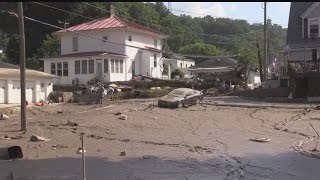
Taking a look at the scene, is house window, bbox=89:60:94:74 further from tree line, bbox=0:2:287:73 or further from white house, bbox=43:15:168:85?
tree line, bbox=0:2:287:73

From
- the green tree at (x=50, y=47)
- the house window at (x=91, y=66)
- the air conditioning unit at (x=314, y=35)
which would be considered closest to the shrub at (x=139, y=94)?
the house window at (x=91, y=66)

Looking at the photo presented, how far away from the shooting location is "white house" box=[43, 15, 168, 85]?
58375mm

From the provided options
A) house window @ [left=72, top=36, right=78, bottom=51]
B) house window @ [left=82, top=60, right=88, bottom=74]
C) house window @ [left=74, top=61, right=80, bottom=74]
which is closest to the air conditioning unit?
house window @ [left=82, top=60, right=88, bottom=74]

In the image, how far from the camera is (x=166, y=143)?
2733cm

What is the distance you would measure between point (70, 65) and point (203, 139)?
33.8 metres

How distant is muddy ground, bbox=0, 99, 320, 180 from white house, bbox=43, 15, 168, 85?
15604mm

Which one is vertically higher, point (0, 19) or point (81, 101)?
point (0, 19)

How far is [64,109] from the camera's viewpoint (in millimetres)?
41312

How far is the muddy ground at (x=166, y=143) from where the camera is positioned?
66.8ft

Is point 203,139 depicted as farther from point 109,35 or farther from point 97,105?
point 109,35

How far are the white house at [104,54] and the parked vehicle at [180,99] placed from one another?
15.0 meters

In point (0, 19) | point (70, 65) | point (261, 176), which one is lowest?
point (261, 176)

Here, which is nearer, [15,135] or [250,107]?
[15,135]

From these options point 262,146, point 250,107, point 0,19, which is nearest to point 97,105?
point 250,107
